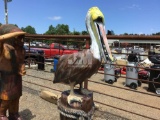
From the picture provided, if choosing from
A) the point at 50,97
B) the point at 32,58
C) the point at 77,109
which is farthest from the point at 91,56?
the point at 32,58

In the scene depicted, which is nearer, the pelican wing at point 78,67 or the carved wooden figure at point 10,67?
the pelican wing at point 78,67

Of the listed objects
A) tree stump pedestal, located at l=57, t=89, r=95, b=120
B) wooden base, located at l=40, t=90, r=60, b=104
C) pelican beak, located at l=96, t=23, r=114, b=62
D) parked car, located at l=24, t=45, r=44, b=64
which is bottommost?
wooden base, located at l=40, t=90, r=60, b=104

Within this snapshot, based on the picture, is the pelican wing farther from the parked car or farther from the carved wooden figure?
the parked car

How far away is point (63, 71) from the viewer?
224cm

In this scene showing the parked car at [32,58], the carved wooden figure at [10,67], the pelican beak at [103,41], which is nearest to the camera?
the pelican beak at [103,41]

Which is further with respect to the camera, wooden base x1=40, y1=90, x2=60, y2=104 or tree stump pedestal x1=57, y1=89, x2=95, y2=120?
wooden base x1=40, y1=90, x2=60, y2=104

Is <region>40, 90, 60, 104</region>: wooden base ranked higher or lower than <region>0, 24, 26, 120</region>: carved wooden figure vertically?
lower

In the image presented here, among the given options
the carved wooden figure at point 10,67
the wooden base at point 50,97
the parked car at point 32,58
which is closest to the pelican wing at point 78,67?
the carved wooden figure at point 10,67

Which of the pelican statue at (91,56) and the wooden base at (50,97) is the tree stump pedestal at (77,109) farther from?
the wooden base at (50,97)

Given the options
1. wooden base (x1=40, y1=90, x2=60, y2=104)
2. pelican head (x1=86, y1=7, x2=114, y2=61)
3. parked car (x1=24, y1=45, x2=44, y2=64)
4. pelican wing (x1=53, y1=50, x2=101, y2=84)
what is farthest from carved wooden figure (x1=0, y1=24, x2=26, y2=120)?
parked car (x1=24, y1=45, x2=44, y2=64)

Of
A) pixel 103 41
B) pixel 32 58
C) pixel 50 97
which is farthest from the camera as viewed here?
pixel 32 58

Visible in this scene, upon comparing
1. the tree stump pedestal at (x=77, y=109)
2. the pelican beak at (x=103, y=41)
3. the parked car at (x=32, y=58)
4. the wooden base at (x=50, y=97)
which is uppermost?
the pelican beak at (x=103, y=41)

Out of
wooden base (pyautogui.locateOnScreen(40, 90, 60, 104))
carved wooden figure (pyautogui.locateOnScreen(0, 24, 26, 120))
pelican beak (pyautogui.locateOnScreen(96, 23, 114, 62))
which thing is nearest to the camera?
pelican beak (pyautogui.locateOnScreen(96, 23, 114, 62))

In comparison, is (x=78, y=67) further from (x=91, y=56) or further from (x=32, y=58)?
(x=32, y=58)
